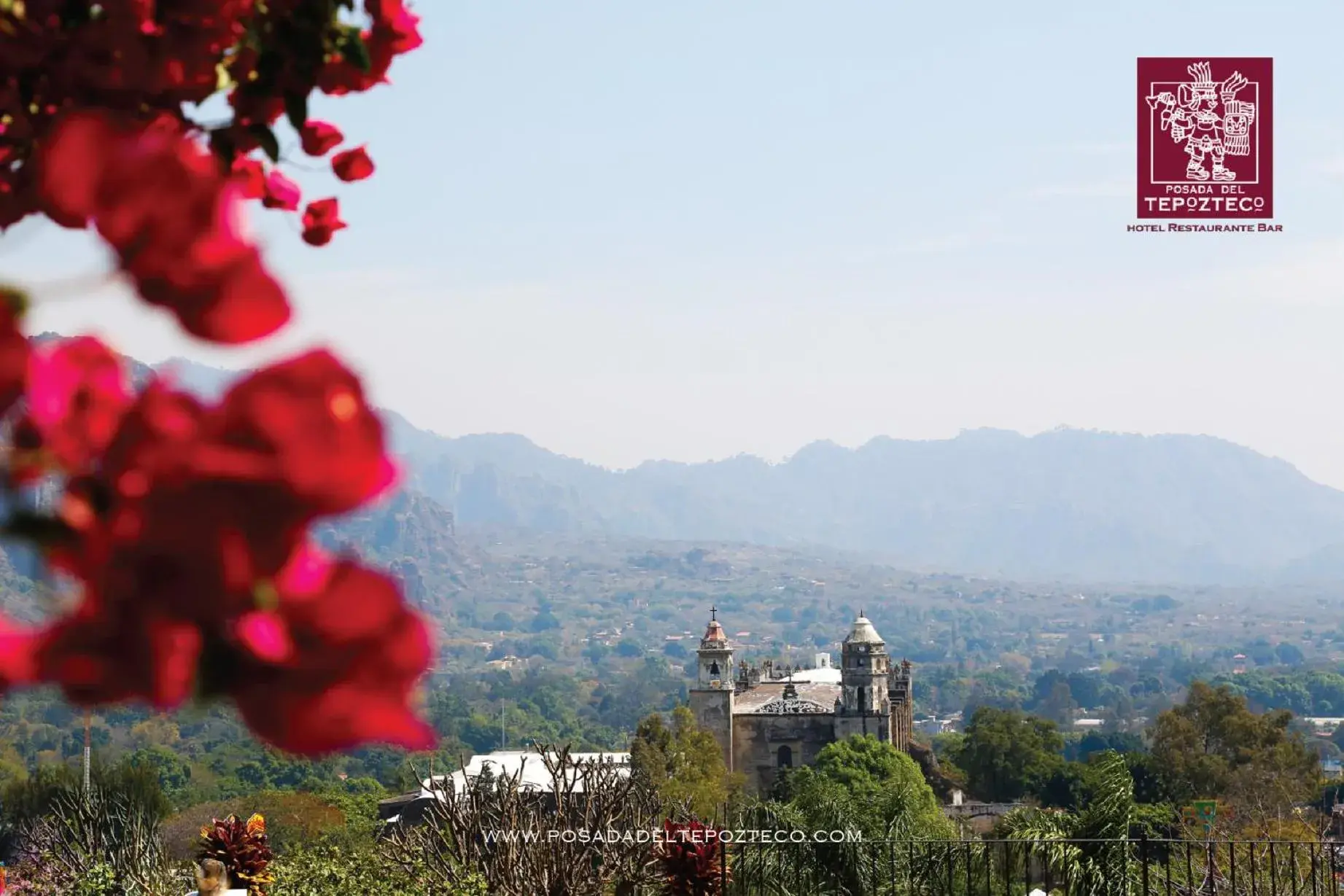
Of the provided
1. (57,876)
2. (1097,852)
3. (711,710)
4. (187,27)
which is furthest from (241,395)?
(711,710)

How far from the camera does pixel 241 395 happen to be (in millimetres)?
774

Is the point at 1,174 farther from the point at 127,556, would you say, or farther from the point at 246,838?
the point at 246,838

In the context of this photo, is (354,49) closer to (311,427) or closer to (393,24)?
(393,24)

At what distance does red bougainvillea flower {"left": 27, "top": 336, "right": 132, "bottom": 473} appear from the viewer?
84 centimetres

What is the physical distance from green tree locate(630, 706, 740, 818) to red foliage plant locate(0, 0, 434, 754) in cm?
3053

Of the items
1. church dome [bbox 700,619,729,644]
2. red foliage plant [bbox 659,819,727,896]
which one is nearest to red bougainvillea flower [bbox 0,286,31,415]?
red foliage plant [bbox 659,819,727,896]

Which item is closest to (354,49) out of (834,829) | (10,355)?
(10,355)

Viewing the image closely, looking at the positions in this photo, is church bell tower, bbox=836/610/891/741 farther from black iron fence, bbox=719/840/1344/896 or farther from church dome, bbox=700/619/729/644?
black iron fence, bbox=719/840/1344/896

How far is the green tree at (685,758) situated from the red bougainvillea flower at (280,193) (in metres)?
29.8

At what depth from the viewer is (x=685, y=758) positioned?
37.6 metres

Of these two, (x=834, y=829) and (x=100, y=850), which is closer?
(x=834, y=829)

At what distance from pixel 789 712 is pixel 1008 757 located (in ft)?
22.2

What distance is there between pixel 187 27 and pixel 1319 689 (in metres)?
125

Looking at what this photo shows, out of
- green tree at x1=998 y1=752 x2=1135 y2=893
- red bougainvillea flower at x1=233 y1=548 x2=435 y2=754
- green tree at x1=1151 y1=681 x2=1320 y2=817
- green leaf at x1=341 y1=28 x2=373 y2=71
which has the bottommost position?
green tree at x1=1151 y1=681 x2=1320 y2=817
